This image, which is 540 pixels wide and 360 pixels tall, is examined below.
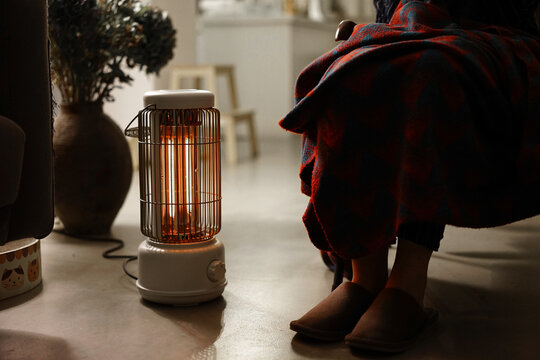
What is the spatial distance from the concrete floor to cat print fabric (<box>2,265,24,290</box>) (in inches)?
1.2

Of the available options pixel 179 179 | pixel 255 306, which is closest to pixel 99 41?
pixel 179 179

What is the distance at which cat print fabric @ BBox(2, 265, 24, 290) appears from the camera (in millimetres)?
1449

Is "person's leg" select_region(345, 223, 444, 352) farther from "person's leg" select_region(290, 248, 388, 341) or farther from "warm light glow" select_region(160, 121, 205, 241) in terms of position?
"warm light glow" select_region(160, 121, 205, 241)

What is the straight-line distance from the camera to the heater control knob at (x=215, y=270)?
142 cm

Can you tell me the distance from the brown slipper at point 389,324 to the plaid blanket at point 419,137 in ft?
0.34

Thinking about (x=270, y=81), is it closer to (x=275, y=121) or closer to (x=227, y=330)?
(x=275, y=121)

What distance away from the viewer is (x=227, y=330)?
128cm

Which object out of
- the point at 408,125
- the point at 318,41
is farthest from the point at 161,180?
the point at 318,41

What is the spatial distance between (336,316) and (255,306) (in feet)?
0.80

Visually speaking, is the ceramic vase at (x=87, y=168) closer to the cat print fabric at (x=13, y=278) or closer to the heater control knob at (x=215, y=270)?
the cat print fabric at (x=13, y=278)

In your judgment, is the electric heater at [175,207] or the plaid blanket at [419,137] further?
the electric heater at [175,207]

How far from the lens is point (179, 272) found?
4.58 ft

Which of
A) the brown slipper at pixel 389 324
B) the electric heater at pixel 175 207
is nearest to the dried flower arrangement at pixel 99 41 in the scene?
the electric heater at pixel 175 207

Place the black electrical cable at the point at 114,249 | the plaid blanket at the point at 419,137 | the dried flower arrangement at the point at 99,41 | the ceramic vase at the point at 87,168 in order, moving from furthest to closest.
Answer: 1. the ceramic vase at the point at 87,168
2. the dried flower arrangement at the point at 99,41
3. the black electrical cable at the point at 114,249
4. the plaid blanket at the point at 419,137
